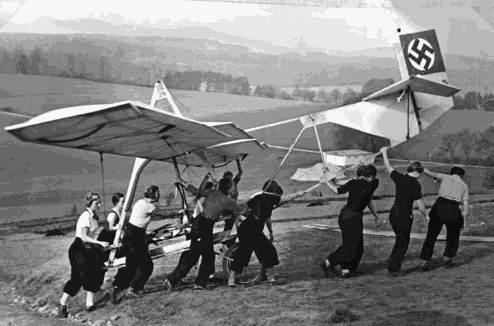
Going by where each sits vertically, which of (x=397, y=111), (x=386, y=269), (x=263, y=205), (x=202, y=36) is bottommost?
(x=386, y=269)

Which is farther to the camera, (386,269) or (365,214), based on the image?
(365,214)


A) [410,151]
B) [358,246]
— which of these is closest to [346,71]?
[410,151]

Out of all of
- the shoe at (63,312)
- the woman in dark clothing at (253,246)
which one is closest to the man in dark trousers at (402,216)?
the woman in dark clothing at (253,246)

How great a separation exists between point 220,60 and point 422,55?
181cm

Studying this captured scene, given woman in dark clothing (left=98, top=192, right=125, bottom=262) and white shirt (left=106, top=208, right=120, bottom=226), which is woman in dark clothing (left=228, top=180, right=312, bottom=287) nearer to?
woman in dark clothing (left=98, top=192, right=125, bottom=262)

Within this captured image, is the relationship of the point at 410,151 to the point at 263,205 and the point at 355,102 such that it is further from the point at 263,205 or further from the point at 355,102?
the point at 263,205

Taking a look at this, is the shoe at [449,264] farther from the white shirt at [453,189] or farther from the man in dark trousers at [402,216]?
the white shirt at [453,189]

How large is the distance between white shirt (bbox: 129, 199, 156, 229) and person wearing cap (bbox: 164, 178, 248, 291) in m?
0.35

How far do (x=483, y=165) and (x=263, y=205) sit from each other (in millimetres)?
2758

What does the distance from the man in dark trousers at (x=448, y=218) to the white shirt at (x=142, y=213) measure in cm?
208

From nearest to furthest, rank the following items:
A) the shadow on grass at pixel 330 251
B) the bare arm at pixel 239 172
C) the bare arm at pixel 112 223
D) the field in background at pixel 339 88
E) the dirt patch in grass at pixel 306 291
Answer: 1. the dirt patch in grass at pixel 306 291
2. the shadow on grass at pixel 330 251
3. the bare arm at pixel 112 223
4. the bare arm at pixel 239 172
5. the field in background at pixel 339 88

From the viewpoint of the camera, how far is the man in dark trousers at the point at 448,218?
6055 millimetres

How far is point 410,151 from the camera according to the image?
7516mm

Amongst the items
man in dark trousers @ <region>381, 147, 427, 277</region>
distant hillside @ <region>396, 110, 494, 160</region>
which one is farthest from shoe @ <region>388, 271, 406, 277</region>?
distant hillside @ <region>396, 110, 494, 160</region>
